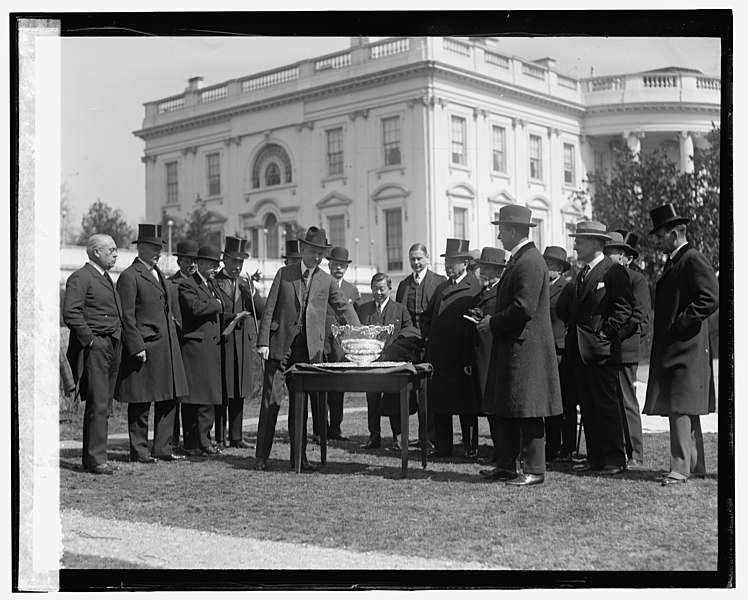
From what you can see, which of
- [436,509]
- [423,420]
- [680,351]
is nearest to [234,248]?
[423,420]

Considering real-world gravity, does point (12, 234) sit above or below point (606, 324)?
above

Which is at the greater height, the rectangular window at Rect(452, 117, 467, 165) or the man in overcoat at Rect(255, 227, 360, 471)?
the rectangular window at Rect(452, 117, 467, 165)

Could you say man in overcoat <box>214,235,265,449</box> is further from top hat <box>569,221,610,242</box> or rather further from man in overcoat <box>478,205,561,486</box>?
top hat <box>569,221,610,242</box>

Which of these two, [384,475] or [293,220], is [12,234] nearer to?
[384,475]

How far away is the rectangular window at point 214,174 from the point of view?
39.7 feet

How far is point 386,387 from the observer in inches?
346

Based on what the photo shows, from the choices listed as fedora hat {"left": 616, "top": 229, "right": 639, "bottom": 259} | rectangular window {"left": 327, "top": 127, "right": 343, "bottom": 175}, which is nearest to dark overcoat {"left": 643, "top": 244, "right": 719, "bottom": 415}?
fedora hat {"left": 616, "top": 229, "right": 639, "bottom": 259}

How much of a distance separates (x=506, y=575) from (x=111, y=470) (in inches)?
163

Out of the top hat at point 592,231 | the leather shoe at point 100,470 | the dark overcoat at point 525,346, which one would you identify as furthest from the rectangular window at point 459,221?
the leather shoe at point 100,470

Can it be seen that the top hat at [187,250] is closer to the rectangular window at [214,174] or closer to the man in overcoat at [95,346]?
the man in overcoat at [95,346]

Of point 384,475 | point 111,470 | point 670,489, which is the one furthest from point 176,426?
point 670,489

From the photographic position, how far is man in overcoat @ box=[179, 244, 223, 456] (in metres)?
10.5

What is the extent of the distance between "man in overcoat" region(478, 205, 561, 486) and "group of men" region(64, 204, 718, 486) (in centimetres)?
Result: 1

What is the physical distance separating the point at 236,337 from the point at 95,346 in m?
2.26
